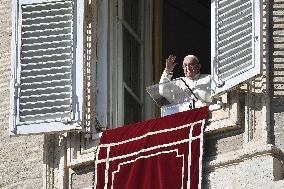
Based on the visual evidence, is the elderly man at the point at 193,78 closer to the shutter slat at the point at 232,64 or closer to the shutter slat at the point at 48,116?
the shutter slat at the point at 232,64

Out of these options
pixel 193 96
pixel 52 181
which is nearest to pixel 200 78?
pixel 193 96

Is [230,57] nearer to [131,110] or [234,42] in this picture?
[234,42]

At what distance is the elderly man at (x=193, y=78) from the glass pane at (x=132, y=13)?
101 cm

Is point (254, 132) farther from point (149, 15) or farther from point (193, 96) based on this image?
point (149, 15)

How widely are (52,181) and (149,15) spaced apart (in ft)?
7.75

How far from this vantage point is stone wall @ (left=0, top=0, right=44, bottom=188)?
2306 centimetres

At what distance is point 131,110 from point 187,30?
7.41ft

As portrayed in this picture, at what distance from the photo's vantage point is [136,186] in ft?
72.5

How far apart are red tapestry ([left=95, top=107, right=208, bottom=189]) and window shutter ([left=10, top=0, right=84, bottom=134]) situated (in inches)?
19.1

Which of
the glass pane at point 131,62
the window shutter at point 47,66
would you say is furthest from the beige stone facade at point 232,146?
the glass pane at point 131,62

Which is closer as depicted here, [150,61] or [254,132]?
[254,132]

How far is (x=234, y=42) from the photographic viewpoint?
22141 mm

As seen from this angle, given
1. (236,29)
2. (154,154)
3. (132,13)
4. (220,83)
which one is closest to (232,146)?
(220,83)

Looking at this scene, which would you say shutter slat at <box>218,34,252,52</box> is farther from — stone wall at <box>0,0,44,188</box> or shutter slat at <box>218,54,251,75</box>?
stone wall at <box>0,0,44,188</box>
